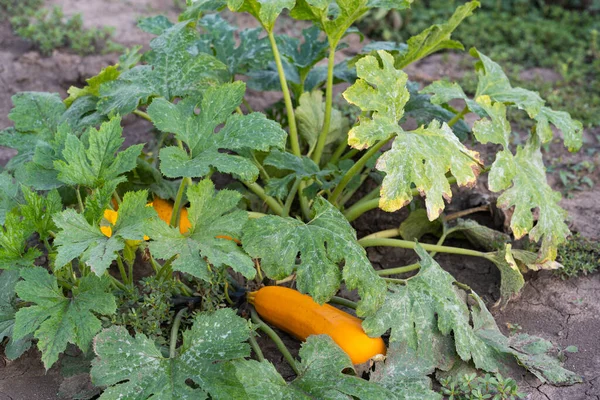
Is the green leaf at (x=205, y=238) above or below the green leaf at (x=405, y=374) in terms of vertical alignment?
above

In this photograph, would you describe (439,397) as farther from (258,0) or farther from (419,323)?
(258,0)

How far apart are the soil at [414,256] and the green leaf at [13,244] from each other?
21.1 inches

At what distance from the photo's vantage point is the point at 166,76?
330cm

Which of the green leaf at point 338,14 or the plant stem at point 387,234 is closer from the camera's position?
the green leaf at point 338,14

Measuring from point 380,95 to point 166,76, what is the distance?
1014 millimetres

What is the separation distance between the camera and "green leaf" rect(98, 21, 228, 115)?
10.7ft

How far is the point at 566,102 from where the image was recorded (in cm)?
519

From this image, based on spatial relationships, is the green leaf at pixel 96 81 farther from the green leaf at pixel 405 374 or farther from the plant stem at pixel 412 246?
the green leaf at pixel 405 374

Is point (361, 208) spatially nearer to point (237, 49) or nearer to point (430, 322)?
point (430, 322)

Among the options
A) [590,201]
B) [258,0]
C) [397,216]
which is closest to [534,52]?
[590,201]

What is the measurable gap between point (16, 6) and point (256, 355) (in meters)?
4.08

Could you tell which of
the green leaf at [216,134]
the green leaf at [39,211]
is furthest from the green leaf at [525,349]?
the green leaf at [39,211]

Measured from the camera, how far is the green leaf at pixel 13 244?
8.93 ft

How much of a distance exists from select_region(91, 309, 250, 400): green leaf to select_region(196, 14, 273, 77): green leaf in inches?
62.6
